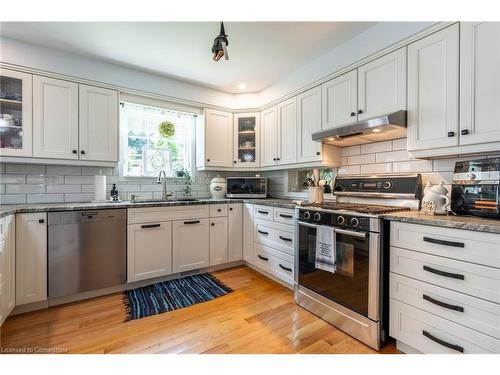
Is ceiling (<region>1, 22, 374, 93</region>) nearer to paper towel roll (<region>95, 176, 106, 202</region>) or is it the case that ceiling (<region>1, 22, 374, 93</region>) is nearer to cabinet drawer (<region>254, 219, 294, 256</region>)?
paper towel roll (<region>95, 176, 106, 202</region>)

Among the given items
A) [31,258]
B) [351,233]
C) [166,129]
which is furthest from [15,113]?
[351,233]

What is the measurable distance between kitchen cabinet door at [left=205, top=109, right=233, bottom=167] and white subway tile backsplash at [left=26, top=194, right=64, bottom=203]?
5.58 ft

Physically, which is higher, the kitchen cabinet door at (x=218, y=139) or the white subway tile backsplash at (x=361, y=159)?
the kitchen cabinet door at (x=218, y=139)

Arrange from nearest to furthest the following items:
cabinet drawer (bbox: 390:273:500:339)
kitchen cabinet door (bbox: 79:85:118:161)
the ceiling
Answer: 1. cabinet drawer (bbox: 390:273:500:339)
2. the ceiling
3. kitchen cabinet door (bbox: 79:85:118:161)

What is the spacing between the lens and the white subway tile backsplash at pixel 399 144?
2143 millimetres

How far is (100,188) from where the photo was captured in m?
2.65

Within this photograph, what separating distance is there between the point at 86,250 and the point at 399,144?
10.0 ft

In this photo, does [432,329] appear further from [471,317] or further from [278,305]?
[278,305]

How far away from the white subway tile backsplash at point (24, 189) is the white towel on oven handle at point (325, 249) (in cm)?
285

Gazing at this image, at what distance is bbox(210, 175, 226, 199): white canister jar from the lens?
3.35m

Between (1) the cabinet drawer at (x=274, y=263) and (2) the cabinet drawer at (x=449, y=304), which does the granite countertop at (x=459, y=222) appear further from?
(1) the cabinet drawer at (x=274, y=263)

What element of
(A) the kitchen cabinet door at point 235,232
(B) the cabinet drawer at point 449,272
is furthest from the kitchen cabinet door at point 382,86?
(A) the kitchen cabinet door at point 235,232

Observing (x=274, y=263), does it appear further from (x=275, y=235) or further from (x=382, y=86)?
(x=382, y=86)

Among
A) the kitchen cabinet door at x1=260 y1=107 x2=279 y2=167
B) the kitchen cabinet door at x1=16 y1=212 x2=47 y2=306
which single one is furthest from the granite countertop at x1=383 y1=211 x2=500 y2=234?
the kitchen cabinet door at x1=16 y1=212 x2=47 y2=306
